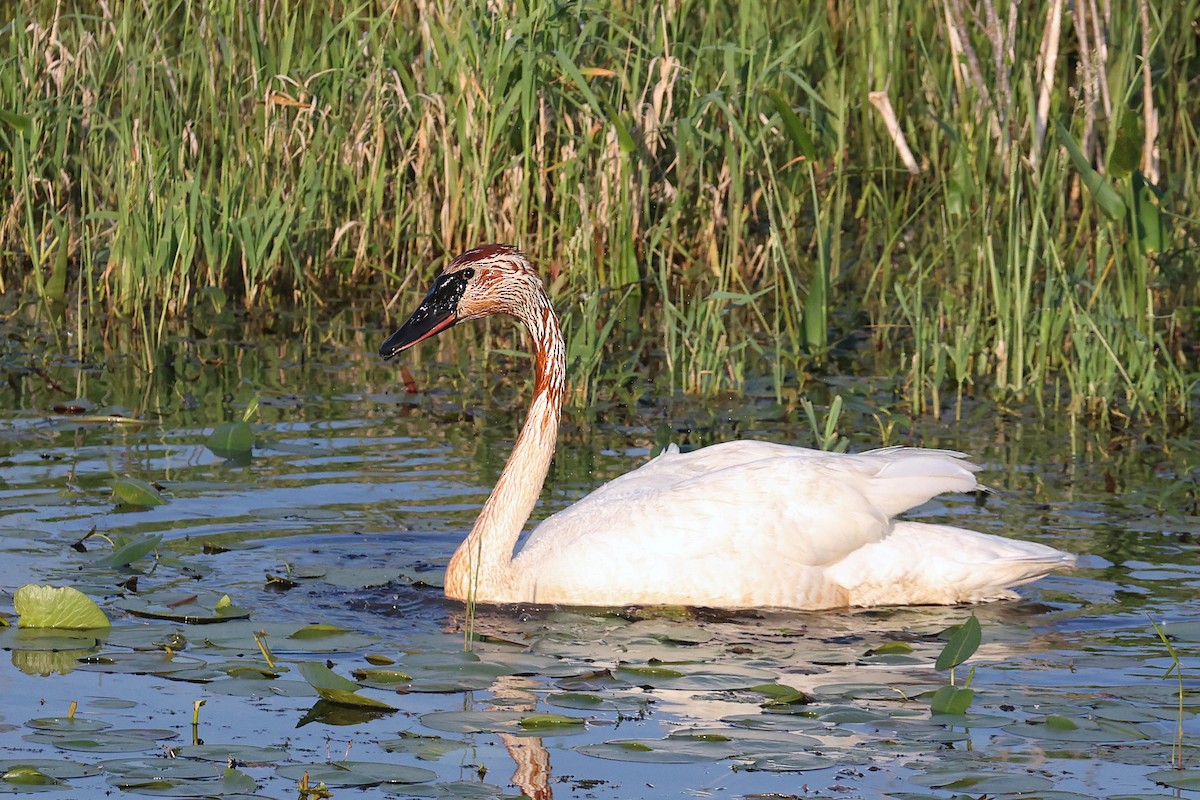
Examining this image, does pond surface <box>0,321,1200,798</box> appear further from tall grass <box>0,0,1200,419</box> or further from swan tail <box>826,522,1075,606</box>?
tall grass <box>0,0,1200,419</box>

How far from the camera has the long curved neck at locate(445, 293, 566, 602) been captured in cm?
648

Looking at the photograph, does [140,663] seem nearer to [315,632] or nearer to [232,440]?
[315,632]

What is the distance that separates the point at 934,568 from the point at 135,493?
288 centimetres

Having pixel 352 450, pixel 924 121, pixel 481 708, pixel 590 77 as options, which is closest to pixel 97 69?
pixel 590 77

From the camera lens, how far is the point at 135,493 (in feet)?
23.9

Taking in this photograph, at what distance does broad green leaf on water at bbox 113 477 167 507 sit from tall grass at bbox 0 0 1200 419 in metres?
2.38

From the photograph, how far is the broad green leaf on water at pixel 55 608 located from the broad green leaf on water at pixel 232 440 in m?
2.34

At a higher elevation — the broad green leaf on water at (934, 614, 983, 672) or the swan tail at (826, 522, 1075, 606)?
the swan tail at (826, 522, 1075, 606)

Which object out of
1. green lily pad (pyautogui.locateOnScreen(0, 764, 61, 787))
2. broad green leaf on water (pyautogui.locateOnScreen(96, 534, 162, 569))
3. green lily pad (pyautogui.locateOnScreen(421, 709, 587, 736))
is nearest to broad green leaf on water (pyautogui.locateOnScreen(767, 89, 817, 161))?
broad green leaf on water (pyautogui.locateOnScreen(96, 534, 162, 569))

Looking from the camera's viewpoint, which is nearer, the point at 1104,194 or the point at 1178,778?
the point at 1178,778

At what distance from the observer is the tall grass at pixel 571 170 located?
9734mm

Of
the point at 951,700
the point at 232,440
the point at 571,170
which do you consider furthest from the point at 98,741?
the point at 571,170

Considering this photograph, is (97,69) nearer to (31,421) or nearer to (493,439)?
(31,421)

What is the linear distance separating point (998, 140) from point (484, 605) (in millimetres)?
5346
